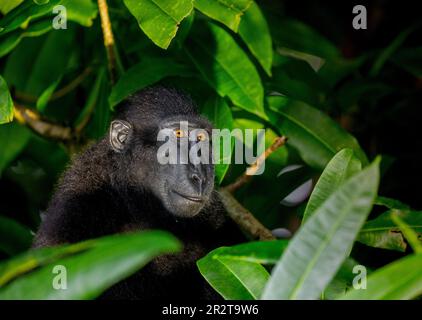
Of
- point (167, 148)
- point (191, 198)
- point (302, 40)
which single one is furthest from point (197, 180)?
point (302, 40)

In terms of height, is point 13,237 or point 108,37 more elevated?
point 108,37

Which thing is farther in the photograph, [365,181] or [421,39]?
[421,39]

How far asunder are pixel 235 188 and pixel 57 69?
132 centimetres

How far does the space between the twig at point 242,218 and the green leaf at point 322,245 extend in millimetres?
1888

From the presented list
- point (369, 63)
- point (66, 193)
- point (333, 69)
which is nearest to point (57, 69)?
point (66, 193)

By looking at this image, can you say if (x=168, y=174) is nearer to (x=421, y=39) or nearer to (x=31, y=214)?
(x=31, y=214)

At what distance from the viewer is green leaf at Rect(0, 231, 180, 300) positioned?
1509 millimetres

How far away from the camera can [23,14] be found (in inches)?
135

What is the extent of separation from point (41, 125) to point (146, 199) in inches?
34.6

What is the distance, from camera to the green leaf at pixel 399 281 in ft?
5.53

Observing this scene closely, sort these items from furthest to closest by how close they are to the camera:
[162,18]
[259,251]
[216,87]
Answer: [216,87] → [162,18] → [259,251]

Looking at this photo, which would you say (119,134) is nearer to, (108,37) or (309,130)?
(108,37)

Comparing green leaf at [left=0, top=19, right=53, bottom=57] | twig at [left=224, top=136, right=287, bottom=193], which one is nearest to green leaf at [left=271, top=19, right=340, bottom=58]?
twig at [left=224, top=136, right=287, bottom=193]

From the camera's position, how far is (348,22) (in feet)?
19.9
